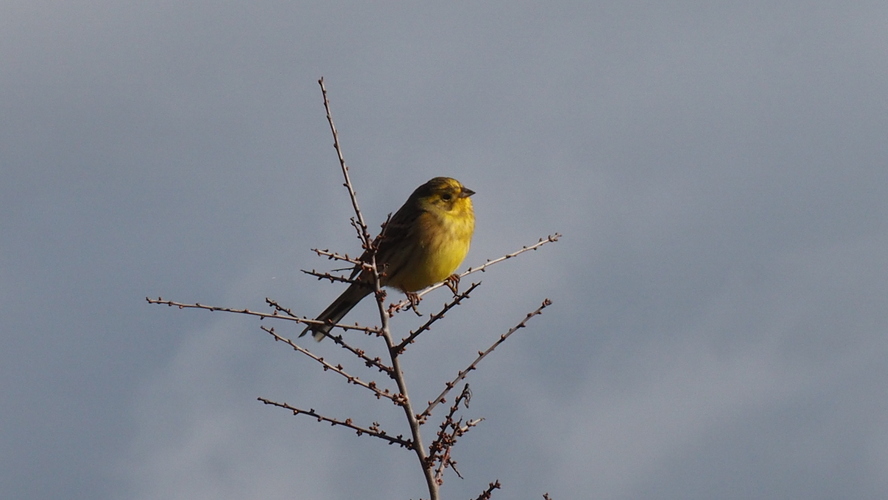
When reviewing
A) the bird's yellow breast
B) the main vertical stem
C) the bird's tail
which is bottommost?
the main vertical stem

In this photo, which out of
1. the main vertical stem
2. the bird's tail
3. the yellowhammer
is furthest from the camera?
the yellowhammer

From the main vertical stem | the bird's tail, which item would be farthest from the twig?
the bird's tail

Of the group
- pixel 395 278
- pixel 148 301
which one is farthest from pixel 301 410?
pixel 395 278

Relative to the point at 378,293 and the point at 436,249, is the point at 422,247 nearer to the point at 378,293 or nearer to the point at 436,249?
the point at 436,249

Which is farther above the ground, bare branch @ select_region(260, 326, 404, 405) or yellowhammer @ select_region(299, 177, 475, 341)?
yellowhammer @ select_region(299, 177, 475, 341)

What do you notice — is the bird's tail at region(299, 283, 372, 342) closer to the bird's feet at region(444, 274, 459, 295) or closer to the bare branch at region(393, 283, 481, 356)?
the bird's feet at region(444, 274, 459, 295)

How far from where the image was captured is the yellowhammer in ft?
33.3

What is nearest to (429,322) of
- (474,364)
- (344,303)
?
(474,364)

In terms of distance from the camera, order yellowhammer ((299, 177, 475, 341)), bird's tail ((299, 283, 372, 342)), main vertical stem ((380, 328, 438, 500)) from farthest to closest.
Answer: yellowhammer ((299, 177, 475, 341)) < bird's tail ((299, 283, 372, 342)) < main vertical stem ((380, 328, 438, 500))

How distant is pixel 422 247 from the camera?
10.3m

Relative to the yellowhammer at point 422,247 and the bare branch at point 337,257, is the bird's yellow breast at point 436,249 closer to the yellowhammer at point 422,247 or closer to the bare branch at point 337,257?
the yellowhammer at point 422,247

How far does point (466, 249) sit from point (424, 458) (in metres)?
4.81

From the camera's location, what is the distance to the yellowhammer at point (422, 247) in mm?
10164

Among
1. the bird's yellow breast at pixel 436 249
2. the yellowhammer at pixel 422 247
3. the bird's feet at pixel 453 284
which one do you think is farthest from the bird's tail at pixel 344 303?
the bird's feet at pixel 453 284
